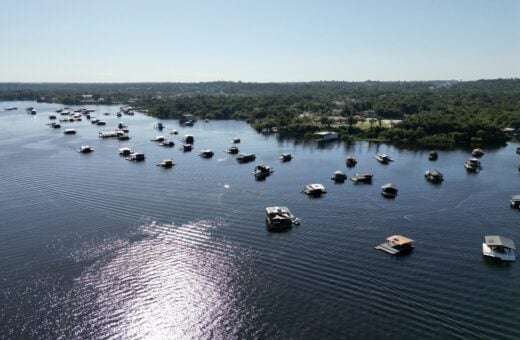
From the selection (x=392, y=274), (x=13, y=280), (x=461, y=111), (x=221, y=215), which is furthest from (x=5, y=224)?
(x=461, y=111)

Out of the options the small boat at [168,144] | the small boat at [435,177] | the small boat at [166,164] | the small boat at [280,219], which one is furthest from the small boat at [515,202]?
the small boat at [168,144]

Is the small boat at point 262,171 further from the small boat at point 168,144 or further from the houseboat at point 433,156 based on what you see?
the small boat at point 168,144

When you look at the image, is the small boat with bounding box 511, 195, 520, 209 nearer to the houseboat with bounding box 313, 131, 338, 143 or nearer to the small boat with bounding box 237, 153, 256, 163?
the small boat with bounding box 237, 153, 256, 163

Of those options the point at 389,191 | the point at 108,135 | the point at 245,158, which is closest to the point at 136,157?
the point at 245,158

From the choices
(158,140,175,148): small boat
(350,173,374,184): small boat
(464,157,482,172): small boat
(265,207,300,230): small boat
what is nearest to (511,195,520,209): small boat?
(350,173,374,184): small boat

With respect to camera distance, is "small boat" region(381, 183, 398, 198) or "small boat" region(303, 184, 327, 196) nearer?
"small boat" region(381, 183, 398, 198)

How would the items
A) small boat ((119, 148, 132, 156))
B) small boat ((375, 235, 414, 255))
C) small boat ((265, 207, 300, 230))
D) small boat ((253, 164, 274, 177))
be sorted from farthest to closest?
small boat ((119, 148, 132, 156)), small boat ((253, 164, 274, 177)), small boat ((265, 207, 300, 230)), small boat ((375, 235, 414, 255))
